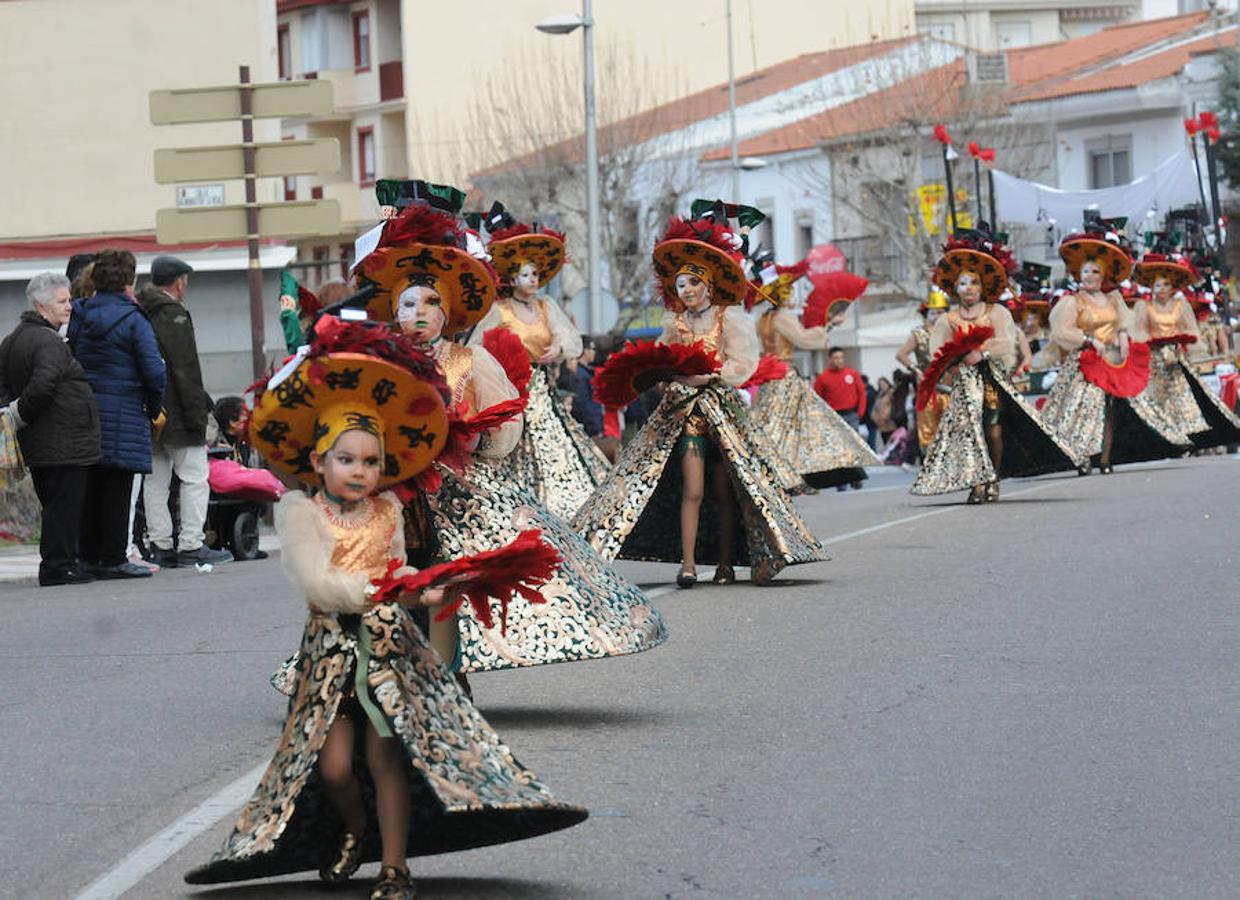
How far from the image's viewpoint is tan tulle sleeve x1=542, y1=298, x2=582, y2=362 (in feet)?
53.0

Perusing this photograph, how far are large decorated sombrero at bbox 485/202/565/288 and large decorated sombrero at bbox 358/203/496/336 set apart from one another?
22.0ft

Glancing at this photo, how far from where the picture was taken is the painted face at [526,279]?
53.1 ft

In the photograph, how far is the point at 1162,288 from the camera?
2609 centimetres

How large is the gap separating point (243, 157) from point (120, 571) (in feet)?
21.6

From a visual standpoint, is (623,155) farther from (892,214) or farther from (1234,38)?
(1234,38)

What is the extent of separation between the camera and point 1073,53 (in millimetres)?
64375

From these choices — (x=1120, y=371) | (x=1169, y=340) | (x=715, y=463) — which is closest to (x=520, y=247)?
(x=715, y=463)

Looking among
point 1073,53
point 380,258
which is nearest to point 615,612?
point 380,258

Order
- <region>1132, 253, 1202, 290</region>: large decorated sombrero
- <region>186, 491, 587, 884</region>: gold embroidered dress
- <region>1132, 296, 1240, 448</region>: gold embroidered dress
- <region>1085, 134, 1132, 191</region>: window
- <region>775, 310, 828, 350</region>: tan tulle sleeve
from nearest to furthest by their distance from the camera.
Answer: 1. <region>186, 491, 587, 884</region>: gold embroidered dress
2. <region>775, 310, 828, 350</region>: tan tulle sleeve
3. <region>1132, 296, 1240, 448</region>: gold embroidered dress
4. <region>1132, 253, 1202, 290</region>: large decorated sombrero
5. <region>1085, 134, 1132, 191</region>: window

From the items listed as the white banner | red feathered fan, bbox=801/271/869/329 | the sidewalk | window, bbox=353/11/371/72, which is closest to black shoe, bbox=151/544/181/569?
the sidewalk

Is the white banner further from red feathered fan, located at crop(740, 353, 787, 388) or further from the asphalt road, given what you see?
red feathered fan, located at crop(740, 353, 787, 388)

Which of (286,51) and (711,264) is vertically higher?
(286,51)

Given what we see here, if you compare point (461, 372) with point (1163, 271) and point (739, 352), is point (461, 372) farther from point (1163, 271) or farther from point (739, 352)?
point (1163, 271)

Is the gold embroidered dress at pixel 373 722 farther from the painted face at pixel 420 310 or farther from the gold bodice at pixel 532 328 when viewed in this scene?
the gold bodice at pixel 532 328
